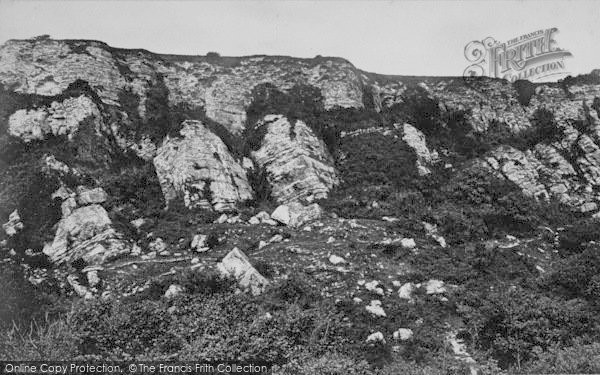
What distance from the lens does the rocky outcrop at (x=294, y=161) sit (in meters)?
22.5

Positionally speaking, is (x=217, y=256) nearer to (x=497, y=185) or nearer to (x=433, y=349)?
(x=433, y=349)

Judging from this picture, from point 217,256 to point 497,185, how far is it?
1616 cm

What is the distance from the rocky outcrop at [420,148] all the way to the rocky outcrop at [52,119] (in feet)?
61.3

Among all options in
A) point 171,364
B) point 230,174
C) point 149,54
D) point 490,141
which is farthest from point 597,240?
point 149,54

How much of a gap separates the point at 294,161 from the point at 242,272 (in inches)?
396

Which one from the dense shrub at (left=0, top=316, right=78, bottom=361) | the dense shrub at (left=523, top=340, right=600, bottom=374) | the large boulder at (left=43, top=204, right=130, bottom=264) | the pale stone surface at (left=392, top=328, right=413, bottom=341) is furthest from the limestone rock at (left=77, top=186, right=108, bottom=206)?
the dense shrub at (left=523, top=340, right=600, bottom=374)

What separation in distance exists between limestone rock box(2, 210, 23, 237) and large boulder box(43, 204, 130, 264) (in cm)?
152

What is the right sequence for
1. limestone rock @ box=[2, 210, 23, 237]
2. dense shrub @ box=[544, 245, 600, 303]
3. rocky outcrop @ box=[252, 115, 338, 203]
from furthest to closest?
rocky outcrop @ box=[252, 115, 338, 203] < limestone rock @ box=[2, 210, 23, 237] < dense shrub @ box=[544, 245, 600, 303]

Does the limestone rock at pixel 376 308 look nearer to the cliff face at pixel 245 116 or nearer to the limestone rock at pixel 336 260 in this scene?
the limestone rock at pixel 336 260

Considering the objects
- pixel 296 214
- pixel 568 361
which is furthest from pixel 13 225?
pixel 568 361

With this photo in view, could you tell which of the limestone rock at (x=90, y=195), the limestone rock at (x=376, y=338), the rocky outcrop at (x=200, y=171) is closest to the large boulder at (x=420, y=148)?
the rocky outcrop at (x=200, y=171)

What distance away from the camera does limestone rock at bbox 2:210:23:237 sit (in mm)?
17906

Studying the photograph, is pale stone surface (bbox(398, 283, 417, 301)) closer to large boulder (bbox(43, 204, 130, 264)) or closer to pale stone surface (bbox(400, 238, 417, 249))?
pale stone surface (bbox(400, 238, 417, 249))

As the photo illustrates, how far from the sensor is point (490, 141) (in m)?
30.3
